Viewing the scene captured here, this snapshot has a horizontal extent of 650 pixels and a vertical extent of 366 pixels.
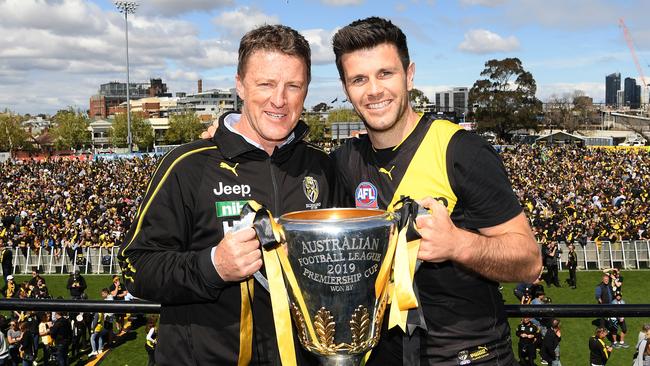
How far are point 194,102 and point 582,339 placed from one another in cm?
13527

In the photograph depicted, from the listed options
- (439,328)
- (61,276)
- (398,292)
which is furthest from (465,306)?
(61,276)

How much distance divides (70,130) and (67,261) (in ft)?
204

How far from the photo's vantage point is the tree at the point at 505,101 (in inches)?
2657

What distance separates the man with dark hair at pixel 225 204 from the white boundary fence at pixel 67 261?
18.9 metres

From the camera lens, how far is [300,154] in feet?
8.73

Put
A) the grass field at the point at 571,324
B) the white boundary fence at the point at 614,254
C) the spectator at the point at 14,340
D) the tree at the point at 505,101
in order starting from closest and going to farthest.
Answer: the spectator at the point at 14,340 < the grass field at the point at 571,324 < the white boundary fence at the point at 614,254 < the tree at the point at 505,101

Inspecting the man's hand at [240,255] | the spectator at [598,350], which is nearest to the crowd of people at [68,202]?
the spectator at [598,350]

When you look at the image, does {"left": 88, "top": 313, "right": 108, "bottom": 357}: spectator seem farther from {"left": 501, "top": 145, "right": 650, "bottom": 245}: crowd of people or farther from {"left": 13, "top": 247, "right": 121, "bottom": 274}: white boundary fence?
{"left": 501, "top": 145, "right": 650, "bottom": 245}: crowd of people

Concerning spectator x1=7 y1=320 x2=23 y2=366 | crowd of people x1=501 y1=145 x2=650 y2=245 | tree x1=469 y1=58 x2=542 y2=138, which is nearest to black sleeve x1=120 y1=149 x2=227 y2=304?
spectator x1=7 y1=320 x2=23 y2=366

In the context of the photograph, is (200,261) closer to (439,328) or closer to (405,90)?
(439,328)

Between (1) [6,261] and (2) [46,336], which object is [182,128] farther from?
(2) [46,336]

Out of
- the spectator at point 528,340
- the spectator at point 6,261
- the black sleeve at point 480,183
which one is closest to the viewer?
the black sleeve at point 480,183

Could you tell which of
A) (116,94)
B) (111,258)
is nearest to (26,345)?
(111,258)

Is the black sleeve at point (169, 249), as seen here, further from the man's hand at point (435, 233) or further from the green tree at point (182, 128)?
the green tree at point (182, 128)
